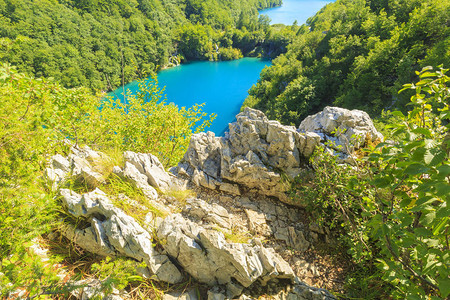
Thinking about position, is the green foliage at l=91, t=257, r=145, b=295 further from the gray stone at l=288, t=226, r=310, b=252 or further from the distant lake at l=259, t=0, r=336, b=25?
the distant lake at l=259, t=0, r=336, b=25

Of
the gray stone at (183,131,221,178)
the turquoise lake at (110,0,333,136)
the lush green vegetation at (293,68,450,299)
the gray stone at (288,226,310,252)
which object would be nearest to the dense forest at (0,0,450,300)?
the lush green vegetation at (293,68,450,299)

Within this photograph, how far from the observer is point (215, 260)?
11.8 ft

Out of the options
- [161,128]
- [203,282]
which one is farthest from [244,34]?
[203,282]

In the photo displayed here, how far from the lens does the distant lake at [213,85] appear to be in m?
42.8

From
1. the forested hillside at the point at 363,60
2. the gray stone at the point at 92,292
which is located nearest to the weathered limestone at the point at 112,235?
the gray stone at the point at 92,292

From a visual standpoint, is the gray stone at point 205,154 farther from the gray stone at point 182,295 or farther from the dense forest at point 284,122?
the gray stone at point 182,295

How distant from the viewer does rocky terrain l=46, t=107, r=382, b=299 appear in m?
3.50

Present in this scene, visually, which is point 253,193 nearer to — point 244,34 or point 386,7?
point 386,7

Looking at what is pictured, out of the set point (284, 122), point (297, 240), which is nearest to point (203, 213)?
A: point (297, 240)

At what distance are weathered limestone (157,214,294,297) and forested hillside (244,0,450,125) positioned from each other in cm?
2474

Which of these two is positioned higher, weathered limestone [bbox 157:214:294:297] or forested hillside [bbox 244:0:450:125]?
forested hillside [bbox 244:0:450:125]

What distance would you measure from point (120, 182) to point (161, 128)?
502 centimetres

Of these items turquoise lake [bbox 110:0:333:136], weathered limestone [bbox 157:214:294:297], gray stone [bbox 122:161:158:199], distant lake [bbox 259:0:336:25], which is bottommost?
weathered limestone [bbox 157:214:294:297]

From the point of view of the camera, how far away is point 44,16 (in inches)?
2162
